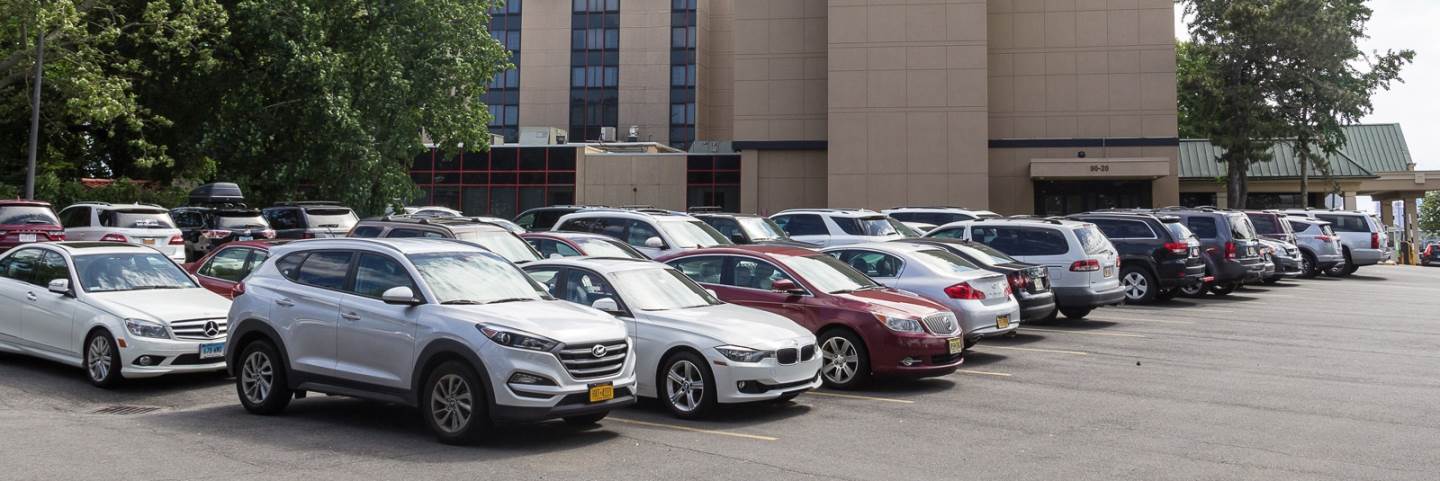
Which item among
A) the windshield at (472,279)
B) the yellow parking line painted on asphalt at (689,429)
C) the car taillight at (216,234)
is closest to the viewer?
the windshield at (472,279)

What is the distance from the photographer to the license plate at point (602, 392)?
26.8 ft

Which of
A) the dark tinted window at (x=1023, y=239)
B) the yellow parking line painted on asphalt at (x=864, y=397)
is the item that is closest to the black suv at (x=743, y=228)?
the dark tinted window at (x=1023, y=239)

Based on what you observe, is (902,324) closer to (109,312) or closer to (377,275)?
(377,275)

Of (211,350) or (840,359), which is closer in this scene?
(211,350)

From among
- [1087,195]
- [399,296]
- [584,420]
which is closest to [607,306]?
[584,420]

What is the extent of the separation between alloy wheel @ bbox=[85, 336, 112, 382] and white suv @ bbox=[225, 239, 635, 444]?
2143mm

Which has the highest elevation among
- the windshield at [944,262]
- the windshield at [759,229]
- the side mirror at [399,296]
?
the windshield at [759,229]

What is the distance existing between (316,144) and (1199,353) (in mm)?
26387

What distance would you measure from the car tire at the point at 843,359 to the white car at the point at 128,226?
15.2 meters

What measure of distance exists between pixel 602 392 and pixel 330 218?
1855 centimetres

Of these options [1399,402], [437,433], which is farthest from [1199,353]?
[437,433]

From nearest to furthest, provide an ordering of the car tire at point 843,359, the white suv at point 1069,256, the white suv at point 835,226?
the car tire at point 843,359, the white suv at point 1069,256, the white suv at point 835,226

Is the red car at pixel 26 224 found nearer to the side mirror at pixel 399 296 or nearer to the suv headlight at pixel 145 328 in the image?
the suv headlight at pixel 145 328

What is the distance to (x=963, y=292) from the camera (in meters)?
12.9
